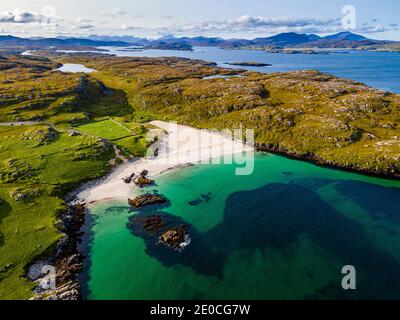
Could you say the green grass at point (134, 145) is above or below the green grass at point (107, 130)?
below

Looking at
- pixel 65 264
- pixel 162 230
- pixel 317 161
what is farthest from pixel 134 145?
pixel 317 161

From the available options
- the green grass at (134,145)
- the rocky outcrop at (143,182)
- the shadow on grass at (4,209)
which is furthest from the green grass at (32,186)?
the rocky outcrop at (143,182)

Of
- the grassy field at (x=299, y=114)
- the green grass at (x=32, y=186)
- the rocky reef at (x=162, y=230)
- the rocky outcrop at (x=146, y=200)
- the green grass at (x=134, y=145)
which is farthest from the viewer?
the green grass at (x=134, y=145)

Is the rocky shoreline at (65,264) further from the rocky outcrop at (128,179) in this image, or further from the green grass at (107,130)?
the green grass at (107,130)

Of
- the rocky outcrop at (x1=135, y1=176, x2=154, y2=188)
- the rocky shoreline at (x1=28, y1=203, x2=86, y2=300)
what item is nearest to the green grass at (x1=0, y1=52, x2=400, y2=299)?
the rocky shoreline at (x1=28, y1=203, x2=86, y2=300)

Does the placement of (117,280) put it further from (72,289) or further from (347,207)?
(347,207)

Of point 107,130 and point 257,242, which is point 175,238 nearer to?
point 257,242
